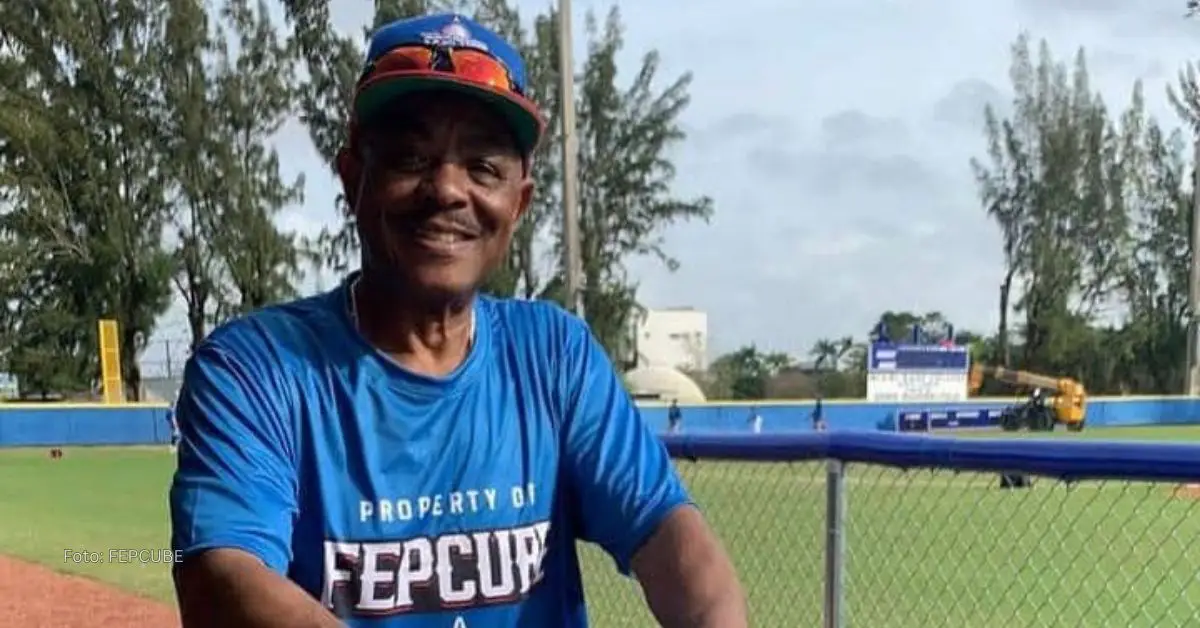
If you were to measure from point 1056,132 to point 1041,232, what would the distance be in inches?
150

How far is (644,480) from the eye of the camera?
1943 millimetres

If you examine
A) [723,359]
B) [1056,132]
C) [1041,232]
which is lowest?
[723,359]

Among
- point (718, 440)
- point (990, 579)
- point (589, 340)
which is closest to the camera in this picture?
point (589, 340)

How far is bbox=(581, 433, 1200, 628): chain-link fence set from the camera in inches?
138

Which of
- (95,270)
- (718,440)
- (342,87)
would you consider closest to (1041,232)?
(342,87)

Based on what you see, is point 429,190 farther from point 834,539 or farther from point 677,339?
point 677,339

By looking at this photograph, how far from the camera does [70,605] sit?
30.0 ft

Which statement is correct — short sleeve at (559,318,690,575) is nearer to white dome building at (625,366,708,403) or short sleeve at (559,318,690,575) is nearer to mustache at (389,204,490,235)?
mustache at (389,204,490,235)

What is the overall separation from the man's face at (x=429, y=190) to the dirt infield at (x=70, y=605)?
6750 mm

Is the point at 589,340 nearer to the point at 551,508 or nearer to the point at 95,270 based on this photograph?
the point at 551,508

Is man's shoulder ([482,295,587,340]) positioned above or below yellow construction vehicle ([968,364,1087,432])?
above

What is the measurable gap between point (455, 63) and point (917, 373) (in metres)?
36.3

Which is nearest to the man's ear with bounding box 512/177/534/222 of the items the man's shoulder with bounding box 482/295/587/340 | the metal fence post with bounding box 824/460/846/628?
the man's shoulder with bounding box 482/295/587/340

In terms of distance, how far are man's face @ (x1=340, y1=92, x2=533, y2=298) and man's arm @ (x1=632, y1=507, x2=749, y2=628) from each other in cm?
41
